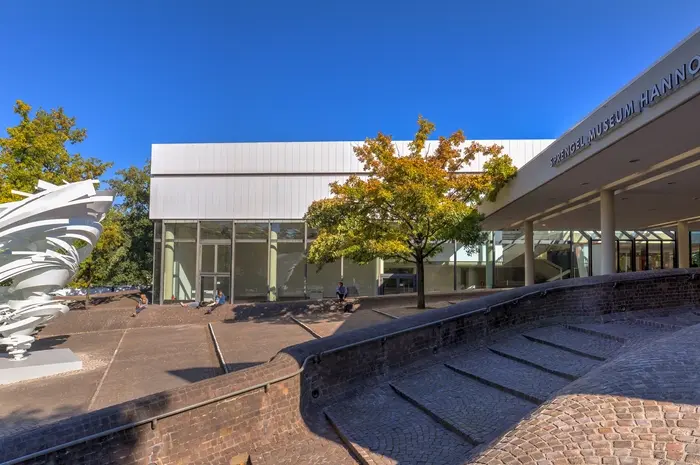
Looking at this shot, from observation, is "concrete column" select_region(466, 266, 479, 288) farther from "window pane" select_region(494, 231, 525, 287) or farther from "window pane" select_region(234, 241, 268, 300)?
"window pane" select_region(234, 241, 268, 300)

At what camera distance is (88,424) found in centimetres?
435

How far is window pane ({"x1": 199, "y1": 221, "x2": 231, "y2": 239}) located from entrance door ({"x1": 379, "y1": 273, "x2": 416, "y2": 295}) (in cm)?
969

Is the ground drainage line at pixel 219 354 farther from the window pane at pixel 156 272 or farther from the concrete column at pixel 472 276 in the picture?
the concrete column at pixel 472 276

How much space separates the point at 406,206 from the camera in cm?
1341

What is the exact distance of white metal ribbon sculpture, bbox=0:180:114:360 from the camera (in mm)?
9758

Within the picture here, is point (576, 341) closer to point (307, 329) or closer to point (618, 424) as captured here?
point (618, 424)

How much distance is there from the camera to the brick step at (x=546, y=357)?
6.12 metres

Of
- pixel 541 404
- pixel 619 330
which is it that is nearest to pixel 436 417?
pixel 541 404

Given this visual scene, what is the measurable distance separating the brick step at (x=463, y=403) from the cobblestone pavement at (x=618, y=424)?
1.05 m

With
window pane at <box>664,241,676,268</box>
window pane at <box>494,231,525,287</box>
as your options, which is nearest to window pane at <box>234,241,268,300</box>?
window pane at <box>494,231,525,287</box>

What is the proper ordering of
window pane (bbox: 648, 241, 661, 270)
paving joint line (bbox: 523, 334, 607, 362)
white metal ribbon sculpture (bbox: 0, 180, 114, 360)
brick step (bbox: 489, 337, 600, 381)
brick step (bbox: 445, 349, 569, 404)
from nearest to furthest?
brick step (bbox: 445, 349, 569, 404)
brick step (bbox: 489, 337, 600, 381)
paving joint line (bbox: 523, 334, 607, 362)
white metal ribbon sculpture (bbox: 0, 180, 114, 360)
window pane (bbox: 648, 241, 661, 270)

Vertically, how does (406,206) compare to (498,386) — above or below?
above

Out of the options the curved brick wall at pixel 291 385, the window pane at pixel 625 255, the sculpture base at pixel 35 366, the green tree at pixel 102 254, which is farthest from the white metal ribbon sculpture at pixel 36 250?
the window pane at pixel 625 255

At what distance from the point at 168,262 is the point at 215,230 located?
3423 mm
